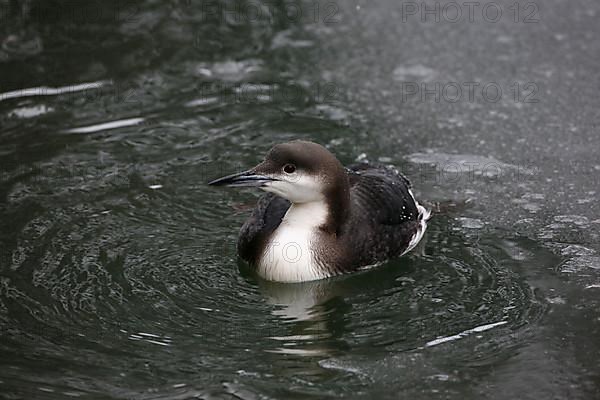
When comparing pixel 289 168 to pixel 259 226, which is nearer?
pixel 289 168

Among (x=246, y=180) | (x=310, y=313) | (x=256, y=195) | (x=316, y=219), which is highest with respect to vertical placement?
(x=246, y=180)

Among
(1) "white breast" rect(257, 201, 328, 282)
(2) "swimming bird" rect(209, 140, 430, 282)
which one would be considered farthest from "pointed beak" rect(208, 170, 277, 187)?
(1) "white breast" rect(257, 201, 328, 282)

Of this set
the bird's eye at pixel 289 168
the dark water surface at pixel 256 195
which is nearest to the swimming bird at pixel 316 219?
the bird's eye at pixel 289 168

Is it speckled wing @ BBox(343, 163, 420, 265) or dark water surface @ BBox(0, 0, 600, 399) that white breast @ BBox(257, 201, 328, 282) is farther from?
speckled wing @ BBox(343, 163, 420, 265)

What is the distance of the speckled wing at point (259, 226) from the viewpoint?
5.83m

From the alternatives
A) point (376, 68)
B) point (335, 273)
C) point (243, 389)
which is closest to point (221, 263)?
point (335, 273)

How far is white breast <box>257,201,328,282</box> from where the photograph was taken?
18.9 feet

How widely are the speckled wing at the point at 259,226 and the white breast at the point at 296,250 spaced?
0.17 ft

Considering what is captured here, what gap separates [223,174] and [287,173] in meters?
1.36

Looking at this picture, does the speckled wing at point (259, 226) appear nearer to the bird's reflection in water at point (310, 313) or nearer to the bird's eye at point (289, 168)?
the bird's reflection in water at point (310, 313)

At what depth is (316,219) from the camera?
5.81 metres

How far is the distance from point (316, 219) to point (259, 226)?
31 centimetres

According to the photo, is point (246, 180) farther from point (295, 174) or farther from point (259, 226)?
point (259, 226)

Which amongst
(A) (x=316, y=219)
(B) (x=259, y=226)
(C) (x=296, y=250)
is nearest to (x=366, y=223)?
(A) (x=316, y=219)
